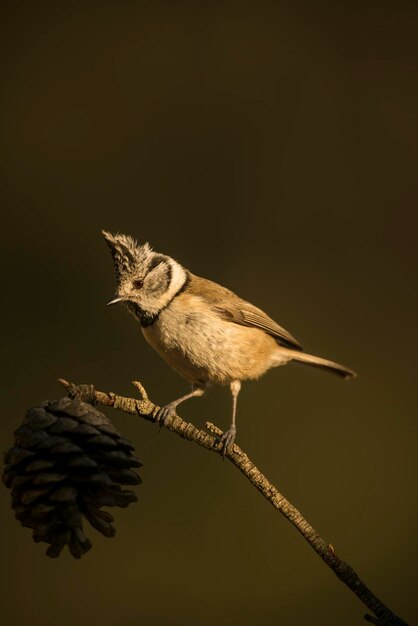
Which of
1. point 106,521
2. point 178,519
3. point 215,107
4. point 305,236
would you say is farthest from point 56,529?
point 215,107

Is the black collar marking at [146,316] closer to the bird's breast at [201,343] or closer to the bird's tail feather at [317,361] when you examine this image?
the bird's breast at [201,343]

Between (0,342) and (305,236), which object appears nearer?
(0,342)

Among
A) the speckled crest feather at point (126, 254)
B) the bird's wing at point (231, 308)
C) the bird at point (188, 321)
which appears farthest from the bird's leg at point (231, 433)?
the speckled crest feather at point (126, 254)

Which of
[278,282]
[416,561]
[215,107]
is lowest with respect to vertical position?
[416,561]

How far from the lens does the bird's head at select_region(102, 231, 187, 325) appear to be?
4.43ft

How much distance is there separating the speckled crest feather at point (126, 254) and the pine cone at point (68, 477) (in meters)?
0.59

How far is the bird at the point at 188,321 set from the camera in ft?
4.66

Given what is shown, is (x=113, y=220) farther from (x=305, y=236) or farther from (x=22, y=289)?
(x=305, y=236)

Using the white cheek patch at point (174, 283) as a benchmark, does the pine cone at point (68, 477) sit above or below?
below

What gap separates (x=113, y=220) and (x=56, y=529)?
1.55 meters

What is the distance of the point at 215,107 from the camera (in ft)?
7.86

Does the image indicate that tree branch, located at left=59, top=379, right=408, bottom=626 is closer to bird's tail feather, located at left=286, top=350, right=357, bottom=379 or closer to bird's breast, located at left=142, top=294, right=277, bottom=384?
bird's breast, located at left=142, top=294, right=277, bottom=384

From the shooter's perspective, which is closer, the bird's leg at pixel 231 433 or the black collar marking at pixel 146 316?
the bird's leg at pixel 231 433

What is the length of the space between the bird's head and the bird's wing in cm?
5
